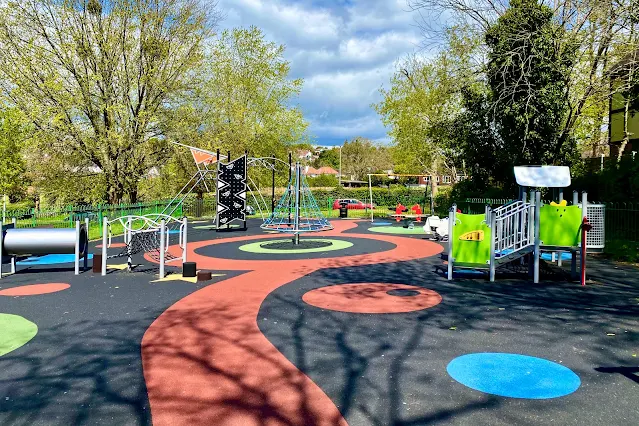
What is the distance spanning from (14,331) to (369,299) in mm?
5292

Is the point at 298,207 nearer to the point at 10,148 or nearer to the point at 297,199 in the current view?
the point at 297,199

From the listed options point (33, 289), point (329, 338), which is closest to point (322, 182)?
point (33, 289)

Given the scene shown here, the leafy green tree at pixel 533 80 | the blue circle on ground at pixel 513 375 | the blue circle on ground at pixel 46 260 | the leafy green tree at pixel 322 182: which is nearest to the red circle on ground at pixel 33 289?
the blue circle on ground at pixel 46 260

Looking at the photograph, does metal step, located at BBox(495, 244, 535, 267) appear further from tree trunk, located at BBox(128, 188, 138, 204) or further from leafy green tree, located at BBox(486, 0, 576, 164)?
tree trunk, located at BBox(128, 188, 138, 204)

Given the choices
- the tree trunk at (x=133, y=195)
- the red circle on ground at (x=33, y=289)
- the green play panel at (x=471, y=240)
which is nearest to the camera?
the red circle on ground at (x=33, y=289)

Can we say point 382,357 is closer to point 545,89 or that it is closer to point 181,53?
point 545,89

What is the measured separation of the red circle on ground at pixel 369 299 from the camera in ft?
23.7

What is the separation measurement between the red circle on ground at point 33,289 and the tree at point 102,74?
15.3m

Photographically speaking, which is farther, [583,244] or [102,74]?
[102,74]

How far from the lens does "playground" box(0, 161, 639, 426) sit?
3826 millimetres

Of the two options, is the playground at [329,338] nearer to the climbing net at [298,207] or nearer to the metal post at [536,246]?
the metal post at [536,246]

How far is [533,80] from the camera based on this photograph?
55.1 feet

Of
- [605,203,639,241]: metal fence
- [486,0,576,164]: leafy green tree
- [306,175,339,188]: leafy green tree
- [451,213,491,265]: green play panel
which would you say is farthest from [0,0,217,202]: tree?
[306,175,339,188]: leafy green tree

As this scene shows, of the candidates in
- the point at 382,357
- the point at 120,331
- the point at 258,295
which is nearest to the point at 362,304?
the point at 258,295
